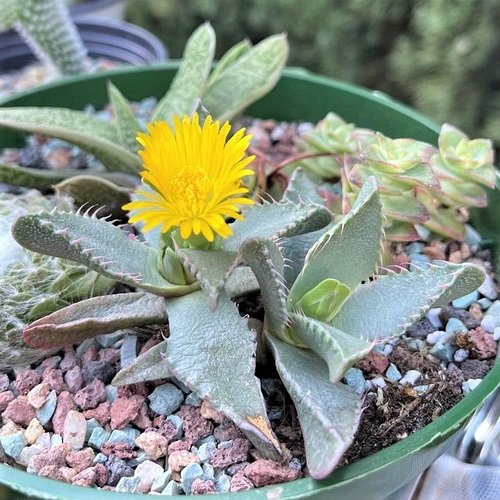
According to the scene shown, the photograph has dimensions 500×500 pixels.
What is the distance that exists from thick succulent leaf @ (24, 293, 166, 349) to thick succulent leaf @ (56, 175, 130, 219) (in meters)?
0.21

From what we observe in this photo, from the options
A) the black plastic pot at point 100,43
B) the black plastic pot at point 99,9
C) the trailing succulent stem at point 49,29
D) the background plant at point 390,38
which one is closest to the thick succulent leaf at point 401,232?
the trailing succulent stem at point 49,29

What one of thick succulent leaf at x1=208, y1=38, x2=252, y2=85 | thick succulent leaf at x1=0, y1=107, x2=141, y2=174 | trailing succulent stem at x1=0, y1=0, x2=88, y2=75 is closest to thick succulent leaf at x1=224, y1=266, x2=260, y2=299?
thick succulent leaf at x1=0, y1=107, x2=141, y2=174

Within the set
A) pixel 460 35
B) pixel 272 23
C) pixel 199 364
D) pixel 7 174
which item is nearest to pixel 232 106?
pixel 7 174

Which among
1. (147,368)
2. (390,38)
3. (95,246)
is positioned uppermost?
(95,246)

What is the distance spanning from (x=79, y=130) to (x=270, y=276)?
18.7 inches

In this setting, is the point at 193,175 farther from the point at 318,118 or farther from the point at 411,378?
the point at 318,118

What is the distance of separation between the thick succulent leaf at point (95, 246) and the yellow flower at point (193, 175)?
0.25 ft

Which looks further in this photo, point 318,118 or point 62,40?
point 62,40

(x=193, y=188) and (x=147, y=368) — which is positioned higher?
(x=193, y=188)

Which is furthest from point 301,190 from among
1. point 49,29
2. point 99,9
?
point 99,9

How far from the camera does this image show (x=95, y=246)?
0.74 metres

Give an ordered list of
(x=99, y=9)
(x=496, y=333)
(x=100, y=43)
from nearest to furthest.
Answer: (x=496, y=333) → (x=100, y=43) → (x=99, y=9)

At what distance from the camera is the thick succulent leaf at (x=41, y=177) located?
1007mm

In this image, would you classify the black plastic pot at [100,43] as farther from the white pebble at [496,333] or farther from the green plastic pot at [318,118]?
the white pebble at [496,333]
